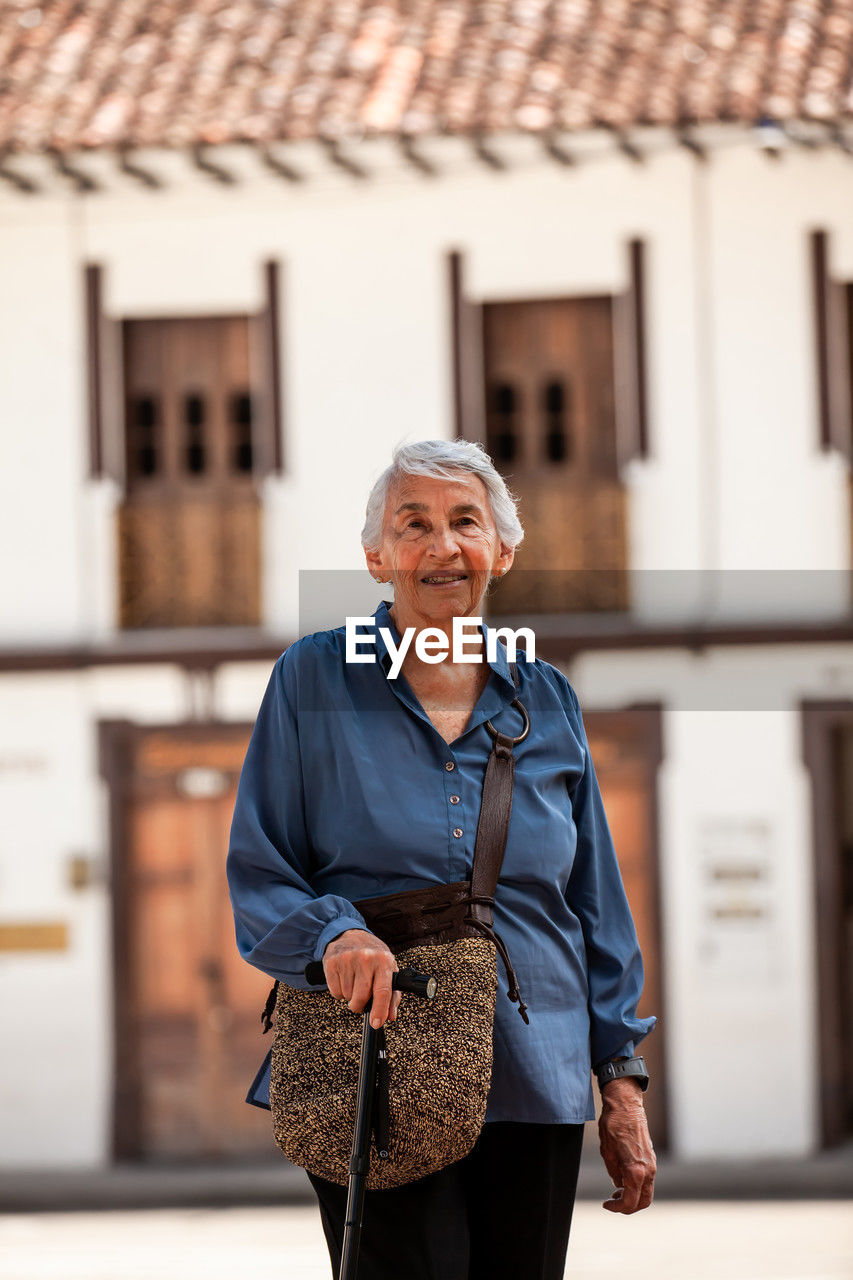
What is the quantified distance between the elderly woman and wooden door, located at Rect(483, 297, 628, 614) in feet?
30.3

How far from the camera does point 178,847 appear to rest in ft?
39.5

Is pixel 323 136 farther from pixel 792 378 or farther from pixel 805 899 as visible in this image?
pixel 805 899

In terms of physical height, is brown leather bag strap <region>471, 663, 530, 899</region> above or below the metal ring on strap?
below

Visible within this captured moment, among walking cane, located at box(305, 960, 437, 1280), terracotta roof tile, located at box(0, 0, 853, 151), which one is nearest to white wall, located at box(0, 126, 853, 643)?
terracotta roof tile, located at box(0, 0, 853, 151)

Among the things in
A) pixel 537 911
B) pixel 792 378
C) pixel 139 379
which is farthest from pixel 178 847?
pixel 537 911

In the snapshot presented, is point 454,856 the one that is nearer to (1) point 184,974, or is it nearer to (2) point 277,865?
(2) point 277,865

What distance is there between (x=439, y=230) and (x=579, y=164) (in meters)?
0.99

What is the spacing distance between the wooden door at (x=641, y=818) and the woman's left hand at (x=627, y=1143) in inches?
351

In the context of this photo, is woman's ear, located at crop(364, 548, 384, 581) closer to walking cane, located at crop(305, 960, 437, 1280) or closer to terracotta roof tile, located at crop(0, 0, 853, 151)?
walking cane, located at crop(305, 960, 437, 1280)

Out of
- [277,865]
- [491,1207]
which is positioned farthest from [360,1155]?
[277,865]

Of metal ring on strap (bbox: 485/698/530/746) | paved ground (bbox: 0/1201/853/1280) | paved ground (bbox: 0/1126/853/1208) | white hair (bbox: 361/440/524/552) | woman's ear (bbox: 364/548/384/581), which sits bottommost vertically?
paved ground (bbox: 0/1126/853/1208)

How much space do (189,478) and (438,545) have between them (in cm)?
989

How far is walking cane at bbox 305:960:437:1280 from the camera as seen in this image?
93.6 inches

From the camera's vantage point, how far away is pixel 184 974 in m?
12.0
